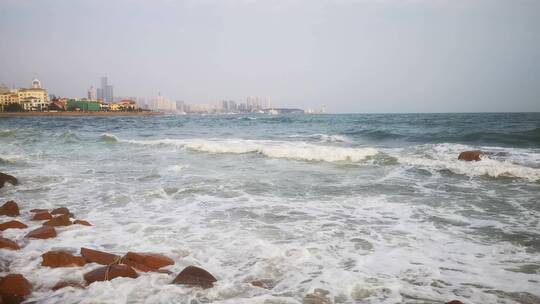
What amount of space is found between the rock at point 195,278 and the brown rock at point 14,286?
1233mm

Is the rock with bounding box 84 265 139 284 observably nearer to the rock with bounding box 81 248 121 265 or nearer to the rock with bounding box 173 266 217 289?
the rock with bounding box 81 248 121 265

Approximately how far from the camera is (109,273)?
314 centimetres

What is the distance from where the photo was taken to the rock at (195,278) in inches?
121

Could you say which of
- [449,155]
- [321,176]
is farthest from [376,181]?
[449,155]

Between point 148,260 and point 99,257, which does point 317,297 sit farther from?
point 99,257

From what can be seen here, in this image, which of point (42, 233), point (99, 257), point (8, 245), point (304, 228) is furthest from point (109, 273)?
point (304, 228)

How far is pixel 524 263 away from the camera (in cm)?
369

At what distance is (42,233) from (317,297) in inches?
143

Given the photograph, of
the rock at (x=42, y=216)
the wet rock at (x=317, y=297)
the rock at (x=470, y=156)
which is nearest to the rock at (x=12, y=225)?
the rock at (x=42, y=216)

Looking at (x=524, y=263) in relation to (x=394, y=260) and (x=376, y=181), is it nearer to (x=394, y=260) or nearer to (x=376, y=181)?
(x=394, y=260)

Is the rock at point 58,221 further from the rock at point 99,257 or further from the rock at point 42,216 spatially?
the rock at point 99,257

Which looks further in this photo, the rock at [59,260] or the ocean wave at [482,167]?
the ocean wave at [482,167]

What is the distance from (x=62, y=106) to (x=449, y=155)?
128164mm

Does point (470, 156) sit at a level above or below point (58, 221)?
above
